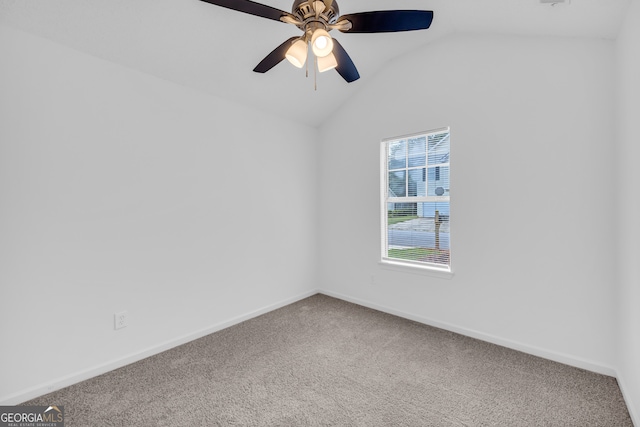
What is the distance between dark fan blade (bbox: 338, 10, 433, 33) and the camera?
1507 mm

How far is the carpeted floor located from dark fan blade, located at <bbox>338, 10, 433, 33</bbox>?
7.37 feet

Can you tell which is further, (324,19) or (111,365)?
(111,365)

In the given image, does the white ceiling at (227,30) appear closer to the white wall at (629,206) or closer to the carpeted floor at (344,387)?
the white wall at (629,206)

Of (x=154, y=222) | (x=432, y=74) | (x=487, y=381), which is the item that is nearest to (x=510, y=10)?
(x=432, y=74)

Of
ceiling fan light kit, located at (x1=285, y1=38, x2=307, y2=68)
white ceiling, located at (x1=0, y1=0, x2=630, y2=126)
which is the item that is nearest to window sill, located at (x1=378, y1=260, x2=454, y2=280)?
white ceiling, located at (x1=0, y1=0, x2=630, y2=126)

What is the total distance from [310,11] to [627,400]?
116 inches

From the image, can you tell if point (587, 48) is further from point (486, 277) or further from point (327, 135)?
point (327, 135)

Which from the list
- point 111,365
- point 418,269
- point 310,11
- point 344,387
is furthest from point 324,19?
point 111,365

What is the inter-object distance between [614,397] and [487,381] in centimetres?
72

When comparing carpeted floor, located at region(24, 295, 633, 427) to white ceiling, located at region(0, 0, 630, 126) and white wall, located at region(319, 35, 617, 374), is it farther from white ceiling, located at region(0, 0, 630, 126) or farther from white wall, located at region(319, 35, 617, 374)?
white ceiling, located at region(0, 0, 630, 126)

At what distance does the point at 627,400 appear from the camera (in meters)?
1.78

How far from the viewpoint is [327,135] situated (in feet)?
12.7

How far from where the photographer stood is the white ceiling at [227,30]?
184 centimetres

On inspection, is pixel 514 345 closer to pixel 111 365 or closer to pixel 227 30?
pixel 111 365
